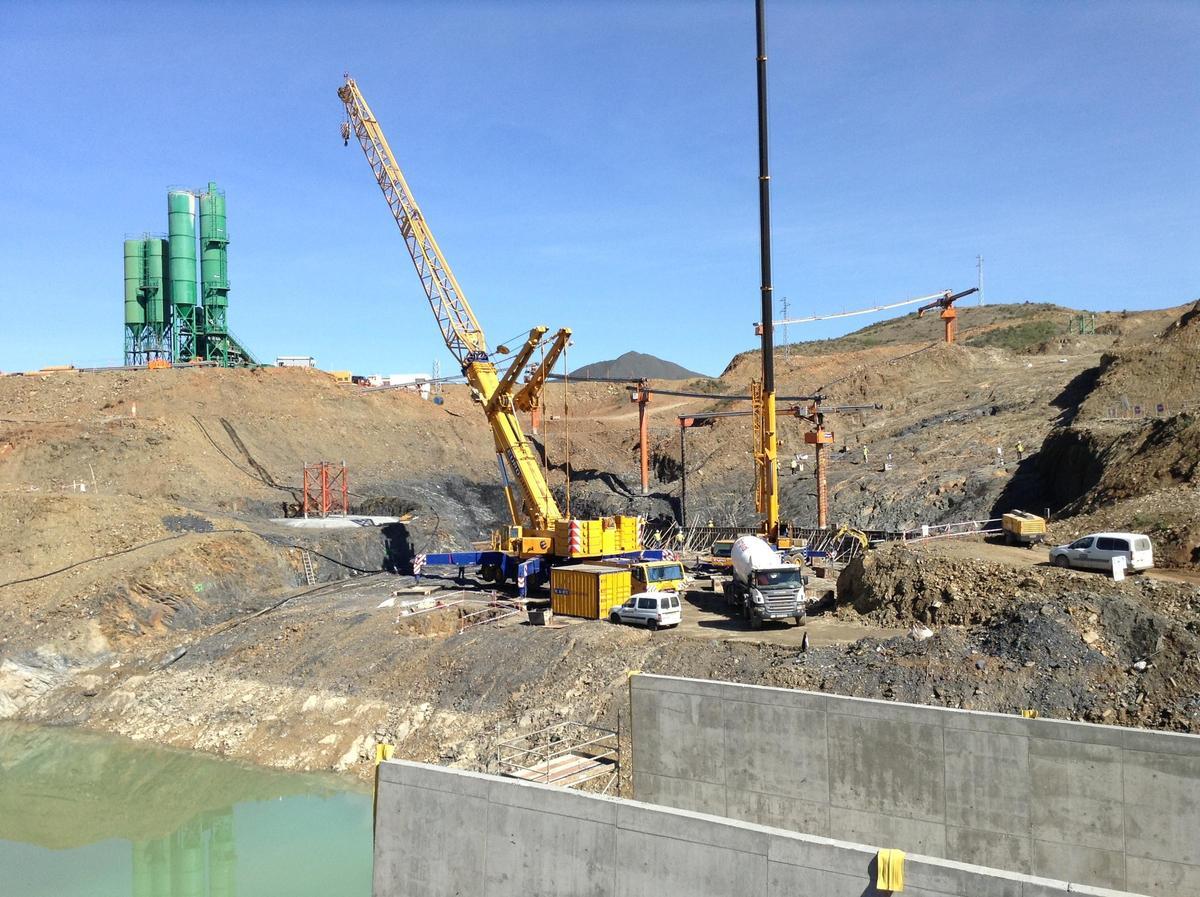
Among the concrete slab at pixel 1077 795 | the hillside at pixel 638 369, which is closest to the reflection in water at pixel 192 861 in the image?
the concrete slab at pixel 1077 795

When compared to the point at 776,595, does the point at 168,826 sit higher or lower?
lower

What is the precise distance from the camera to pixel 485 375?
40125 millimetres

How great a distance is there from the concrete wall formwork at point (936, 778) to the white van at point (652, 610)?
414 inches

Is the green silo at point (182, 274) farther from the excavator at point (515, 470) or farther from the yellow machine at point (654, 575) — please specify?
the yellow machine at point (654, 575)

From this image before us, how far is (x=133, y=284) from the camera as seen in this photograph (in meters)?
70.8

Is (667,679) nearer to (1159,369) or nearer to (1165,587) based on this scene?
(1165,587)

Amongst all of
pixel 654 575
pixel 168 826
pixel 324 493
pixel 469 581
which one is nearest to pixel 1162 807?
pixel 654 575

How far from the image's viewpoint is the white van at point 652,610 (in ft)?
85.3

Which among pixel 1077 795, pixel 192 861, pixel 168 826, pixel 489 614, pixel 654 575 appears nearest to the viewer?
pixel 1077 795

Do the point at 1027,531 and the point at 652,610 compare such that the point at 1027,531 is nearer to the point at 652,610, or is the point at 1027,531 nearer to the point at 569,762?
the point at 652,610

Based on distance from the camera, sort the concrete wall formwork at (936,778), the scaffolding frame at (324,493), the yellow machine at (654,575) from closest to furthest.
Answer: the concrete wall formwork at (936,778), the yellow machine at (654,575), the scaffolding frame at (324,493)

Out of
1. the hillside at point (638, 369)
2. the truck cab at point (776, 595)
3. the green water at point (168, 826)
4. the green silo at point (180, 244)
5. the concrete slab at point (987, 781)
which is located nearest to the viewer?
the concrete slab at point (987, 781)

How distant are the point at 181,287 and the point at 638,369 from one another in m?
112

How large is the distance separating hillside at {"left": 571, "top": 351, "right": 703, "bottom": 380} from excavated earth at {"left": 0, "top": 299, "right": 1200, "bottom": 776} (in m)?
98.8
